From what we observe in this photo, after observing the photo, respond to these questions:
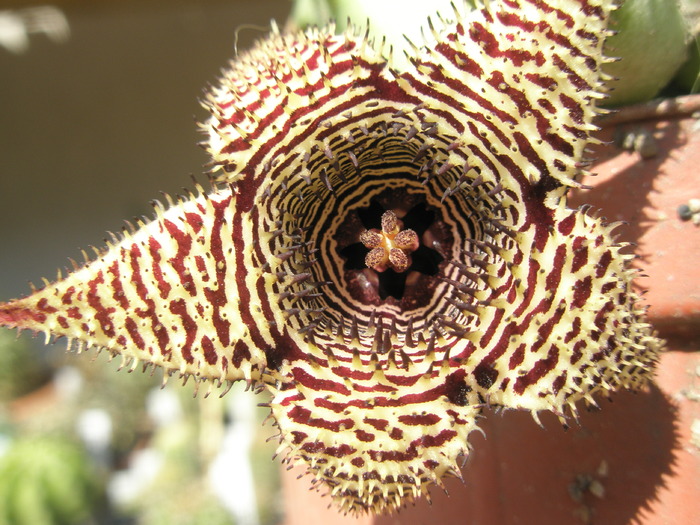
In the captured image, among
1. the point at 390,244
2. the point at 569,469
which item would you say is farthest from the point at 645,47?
the point at 569,469

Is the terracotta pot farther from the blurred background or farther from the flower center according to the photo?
the blurred background

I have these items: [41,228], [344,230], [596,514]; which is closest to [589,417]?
[596,514]

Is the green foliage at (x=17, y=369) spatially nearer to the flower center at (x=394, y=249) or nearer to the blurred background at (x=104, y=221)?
the blurred background at (x=104, y=221)

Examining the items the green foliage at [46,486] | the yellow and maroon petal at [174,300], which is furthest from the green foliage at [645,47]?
the green foliage at [46,486]

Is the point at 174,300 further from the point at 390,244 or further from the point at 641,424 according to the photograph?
the point at 641,424

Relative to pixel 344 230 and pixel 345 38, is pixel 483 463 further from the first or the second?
pixel 345 38
